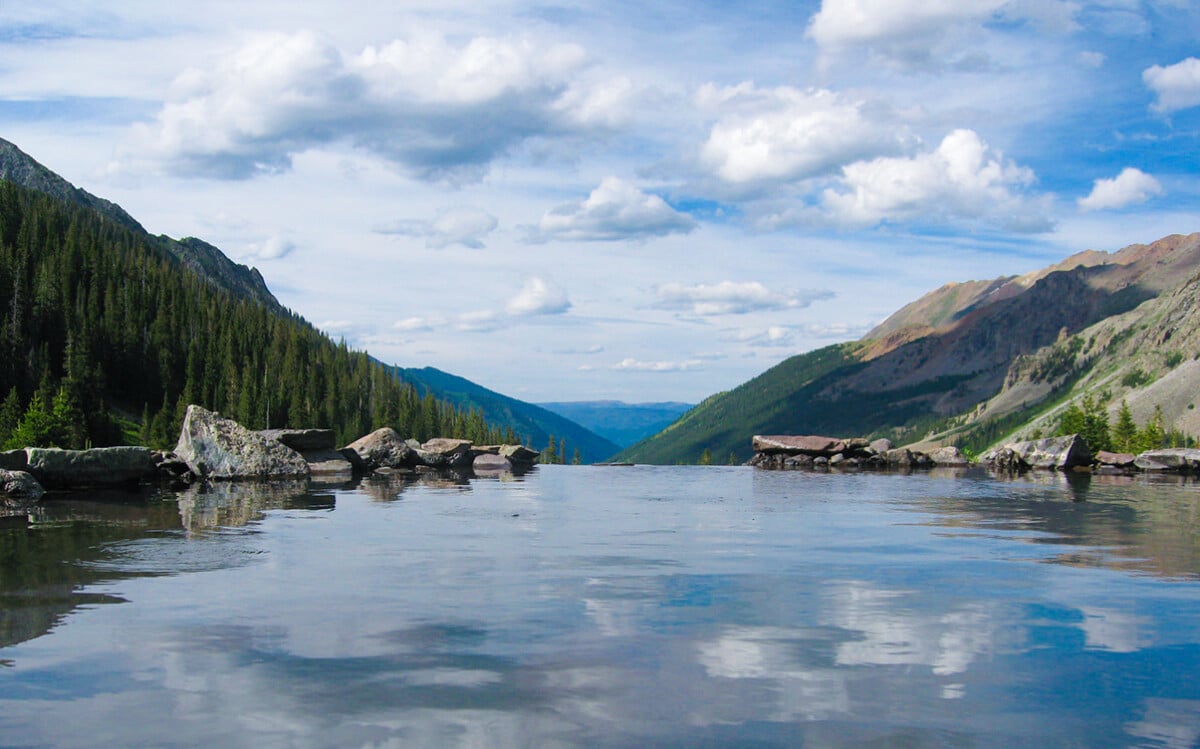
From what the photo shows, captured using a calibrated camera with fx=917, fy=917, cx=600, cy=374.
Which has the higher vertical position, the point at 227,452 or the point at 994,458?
the point at 227,452

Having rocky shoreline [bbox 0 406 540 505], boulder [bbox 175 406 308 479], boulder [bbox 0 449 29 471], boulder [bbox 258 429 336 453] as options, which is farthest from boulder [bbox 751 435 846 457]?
boulder [bbox 0 449 29 471]

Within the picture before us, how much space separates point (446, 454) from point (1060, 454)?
64451 mm

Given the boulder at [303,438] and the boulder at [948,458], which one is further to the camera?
the boulder at [948,458]

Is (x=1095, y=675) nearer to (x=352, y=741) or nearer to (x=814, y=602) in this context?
(x=814, y=602)

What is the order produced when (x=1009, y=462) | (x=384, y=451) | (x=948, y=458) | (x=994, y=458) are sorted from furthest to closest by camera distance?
1. (x=948, y=458)
2. (x=994, y=458)
3. (x=1009, y=462)
4. (x=384, y=451)

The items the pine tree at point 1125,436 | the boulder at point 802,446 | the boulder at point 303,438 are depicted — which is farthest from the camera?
the pine tree at point 1125,436

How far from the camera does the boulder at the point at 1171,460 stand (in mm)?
89319

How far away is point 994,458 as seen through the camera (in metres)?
111

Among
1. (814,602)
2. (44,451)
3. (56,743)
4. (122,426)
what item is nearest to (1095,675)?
(814,602)

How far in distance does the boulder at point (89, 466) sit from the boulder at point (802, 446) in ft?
249

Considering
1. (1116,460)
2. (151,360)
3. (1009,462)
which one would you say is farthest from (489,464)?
(151,360)

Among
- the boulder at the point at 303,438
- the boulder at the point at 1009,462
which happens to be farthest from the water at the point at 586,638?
the boulder at the point at 1009,462

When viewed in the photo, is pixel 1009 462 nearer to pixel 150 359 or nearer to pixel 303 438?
pixel 303 438

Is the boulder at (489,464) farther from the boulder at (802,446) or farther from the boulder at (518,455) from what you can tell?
the boulder at (802,446)
